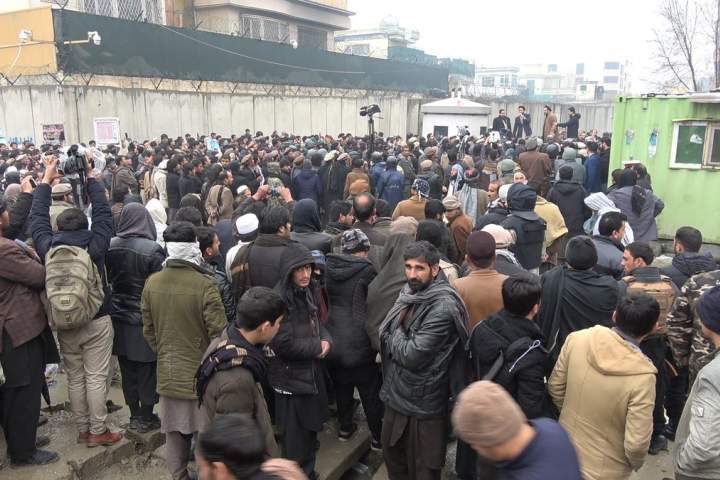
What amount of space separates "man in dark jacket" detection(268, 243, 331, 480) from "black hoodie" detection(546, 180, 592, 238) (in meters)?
5.27

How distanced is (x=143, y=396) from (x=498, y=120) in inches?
596

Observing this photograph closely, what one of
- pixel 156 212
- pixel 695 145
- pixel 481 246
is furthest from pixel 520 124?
pixel 481 246

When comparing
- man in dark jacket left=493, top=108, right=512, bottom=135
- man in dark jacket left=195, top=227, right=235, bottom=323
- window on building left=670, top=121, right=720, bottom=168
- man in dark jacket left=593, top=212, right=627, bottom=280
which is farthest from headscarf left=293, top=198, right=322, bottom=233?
man in dark jacket left=493, top=108, right=512, bottom=135

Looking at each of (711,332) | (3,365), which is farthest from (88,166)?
(711,332)

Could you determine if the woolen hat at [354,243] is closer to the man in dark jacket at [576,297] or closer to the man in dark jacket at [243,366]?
the man in dark jacket at [243,366]

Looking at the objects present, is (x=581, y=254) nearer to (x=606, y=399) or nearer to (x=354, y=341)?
(x=606, y=399)

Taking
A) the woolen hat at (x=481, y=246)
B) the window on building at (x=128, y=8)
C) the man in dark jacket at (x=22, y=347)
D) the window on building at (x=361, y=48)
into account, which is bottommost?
the man in dark jacket at (x=22, y=347)

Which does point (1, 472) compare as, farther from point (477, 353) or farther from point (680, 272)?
point (680, 272)

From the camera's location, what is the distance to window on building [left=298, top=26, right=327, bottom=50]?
33156 mm

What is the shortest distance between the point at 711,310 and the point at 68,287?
387cm

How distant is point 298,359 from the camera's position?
3.66m

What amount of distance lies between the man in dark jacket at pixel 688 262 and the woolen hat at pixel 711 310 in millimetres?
1463

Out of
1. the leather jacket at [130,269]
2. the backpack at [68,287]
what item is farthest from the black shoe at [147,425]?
the backpack at [68,287]

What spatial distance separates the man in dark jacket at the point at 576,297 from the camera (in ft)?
12.1
